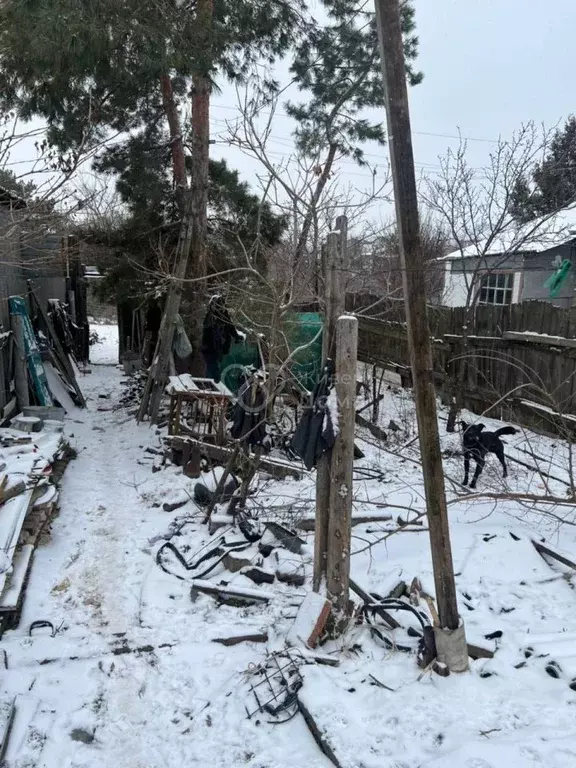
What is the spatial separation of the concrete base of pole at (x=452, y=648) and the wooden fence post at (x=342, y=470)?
0.73m

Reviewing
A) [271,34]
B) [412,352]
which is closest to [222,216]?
[271,34]

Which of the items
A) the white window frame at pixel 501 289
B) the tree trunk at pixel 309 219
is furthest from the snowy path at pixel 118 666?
the white window frame at pixel 501 289

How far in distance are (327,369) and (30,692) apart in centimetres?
289

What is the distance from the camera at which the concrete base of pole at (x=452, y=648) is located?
3.66 metres

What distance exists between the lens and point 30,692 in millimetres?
3600

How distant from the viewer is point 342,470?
3.99m

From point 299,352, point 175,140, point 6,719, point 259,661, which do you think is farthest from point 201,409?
point 6,719

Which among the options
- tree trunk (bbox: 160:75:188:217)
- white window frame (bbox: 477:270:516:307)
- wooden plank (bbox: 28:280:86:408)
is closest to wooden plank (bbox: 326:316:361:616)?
tree trunk (bbox: 160:75:188:217)

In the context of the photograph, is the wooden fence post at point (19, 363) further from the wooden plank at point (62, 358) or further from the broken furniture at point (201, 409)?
the broken furniture at point (201, 409)

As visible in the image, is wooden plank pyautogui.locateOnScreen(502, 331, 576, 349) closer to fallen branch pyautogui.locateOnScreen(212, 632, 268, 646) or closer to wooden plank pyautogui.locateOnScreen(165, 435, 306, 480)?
wooden plank pyautogui.locateOnScreen(165, 435, 306, 480)

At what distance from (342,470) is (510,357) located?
19.9 ft

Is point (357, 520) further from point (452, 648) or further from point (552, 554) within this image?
point (452, 648)

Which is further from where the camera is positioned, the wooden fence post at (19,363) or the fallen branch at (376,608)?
the wooden fence post at (19,363)

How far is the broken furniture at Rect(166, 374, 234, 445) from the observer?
8.30 m
